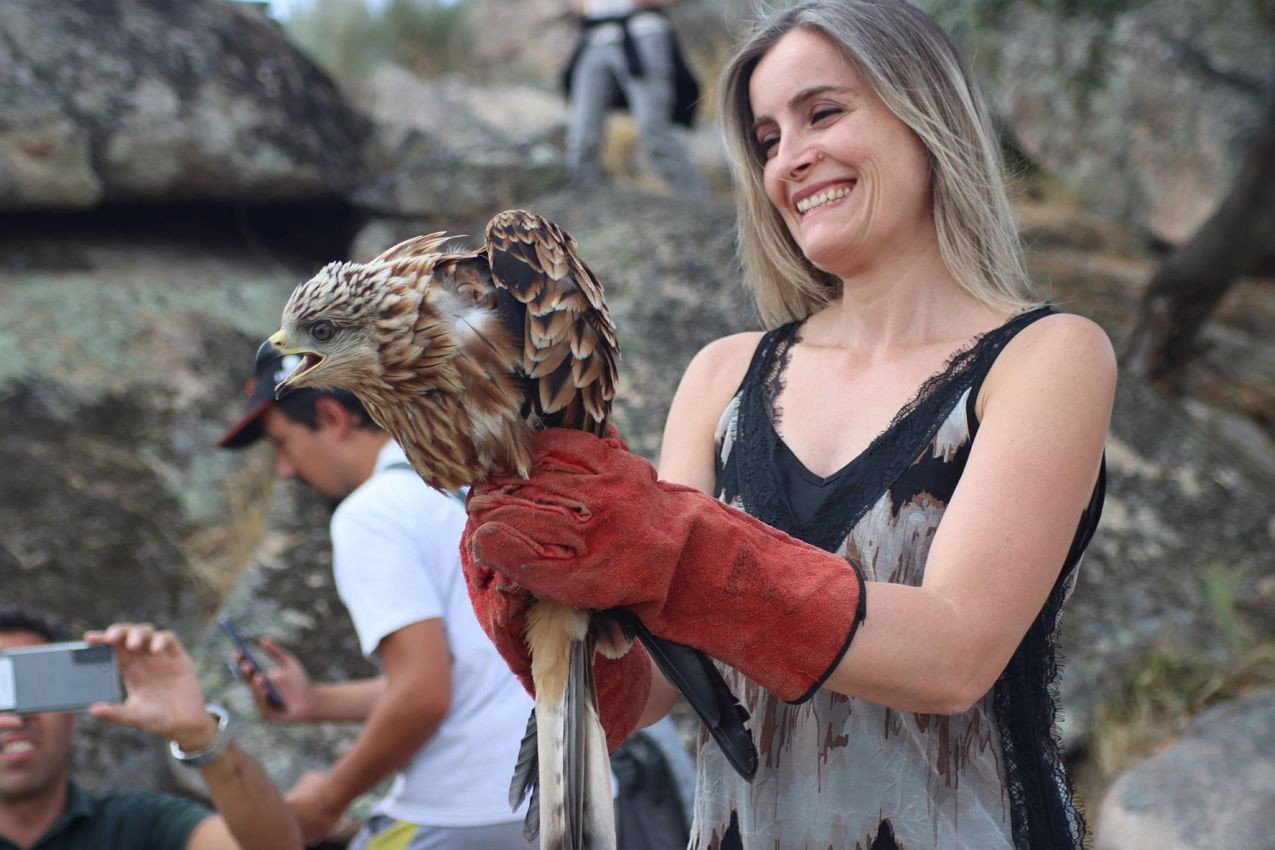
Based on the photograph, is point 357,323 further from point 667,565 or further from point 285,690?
point 285,690

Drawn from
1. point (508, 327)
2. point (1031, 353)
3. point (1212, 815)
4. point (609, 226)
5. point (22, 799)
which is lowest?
point (1212, 815)

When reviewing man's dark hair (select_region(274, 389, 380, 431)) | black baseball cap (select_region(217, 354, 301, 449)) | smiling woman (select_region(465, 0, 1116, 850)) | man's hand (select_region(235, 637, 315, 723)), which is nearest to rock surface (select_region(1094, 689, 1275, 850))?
smiling woman (select_region(465, 0, 1116, 850))

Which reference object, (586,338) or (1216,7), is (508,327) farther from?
(1216,7)

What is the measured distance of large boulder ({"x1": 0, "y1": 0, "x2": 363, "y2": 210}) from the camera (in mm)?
5680

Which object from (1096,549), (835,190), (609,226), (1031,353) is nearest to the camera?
(1031,353)

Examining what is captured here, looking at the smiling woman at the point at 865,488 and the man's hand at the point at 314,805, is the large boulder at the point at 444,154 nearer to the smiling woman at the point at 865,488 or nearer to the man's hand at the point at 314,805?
the man's hand at the point at 314,805

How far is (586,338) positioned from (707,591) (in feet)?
1.02

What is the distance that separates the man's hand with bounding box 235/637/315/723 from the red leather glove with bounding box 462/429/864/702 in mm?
1760

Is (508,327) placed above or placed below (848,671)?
above

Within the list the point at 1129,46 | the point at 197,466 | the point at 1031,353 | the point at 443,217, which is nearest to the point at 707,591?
the point at 1031,353

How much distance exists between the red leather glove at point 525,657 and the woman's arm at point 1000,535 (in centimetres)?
26

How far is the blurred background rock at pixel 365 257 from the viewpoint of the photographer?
167 inches

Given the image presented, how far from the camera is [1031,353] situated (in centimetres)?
149

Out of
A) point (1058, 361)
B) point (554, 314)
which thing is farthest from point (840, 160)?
point (554, 314)
